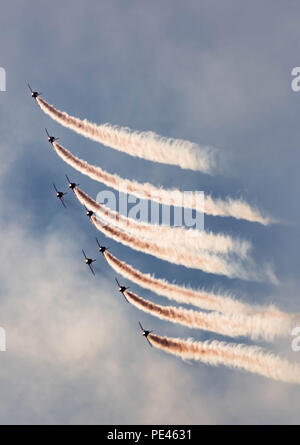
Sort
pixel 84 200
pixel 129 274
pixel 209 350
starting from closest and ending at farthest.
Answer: pixel 209 350
pixel 129 274
pixel 84 200

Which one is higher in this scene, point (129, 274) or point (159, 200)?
point (159, 200)

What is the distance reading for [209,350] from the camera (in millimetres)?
111312

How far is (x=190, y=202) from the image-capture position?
11619cm

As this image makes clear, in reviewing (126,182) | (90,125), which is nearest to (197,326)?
(126,182)

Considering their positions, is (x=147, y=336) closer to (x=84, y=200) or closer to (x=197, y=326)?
(x=197, y=326)

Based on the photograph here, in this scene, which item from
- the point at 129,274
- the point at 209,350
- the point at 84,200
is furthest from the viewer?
the point at 84,200

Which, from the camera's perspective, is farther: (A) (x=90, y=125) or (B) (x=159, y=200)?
(A) (x=90, y=125)

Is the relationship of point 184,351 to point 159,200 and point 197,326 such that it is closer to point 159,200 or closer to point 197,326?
point 197,326

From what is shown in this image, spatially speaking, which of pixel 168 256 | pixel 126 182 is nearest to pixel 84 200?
pixel 126 182

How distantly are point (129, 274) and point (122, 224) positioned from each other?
27.7 feet

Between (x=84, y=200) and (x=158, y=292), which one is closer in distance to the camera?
(x=158, y=292)
